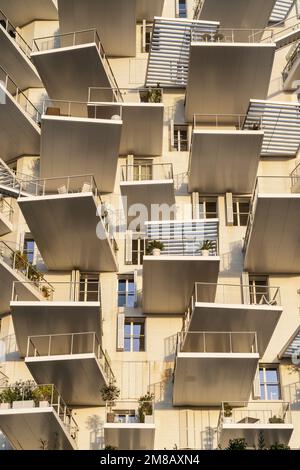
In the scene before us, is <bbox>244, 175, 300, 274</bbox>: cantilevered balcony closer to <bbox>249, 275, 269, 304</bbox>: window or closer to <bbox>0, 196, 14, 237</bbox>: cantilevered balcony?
<bbox>249, 275, 269, 304</bbox>: window

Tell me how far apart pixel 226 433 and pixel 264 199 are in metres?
6.28

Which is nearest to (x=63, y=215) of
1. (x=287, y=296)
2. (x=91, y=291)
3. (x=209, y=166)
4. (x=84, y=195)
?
(x=84, y=195)

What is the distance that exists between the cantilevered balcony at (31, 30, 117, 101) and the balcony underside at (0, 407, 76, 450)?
11693 mm

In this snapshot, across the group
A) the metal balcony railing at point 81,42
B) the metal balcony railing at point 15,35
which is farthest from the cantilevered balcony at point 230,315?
the metal balcony railing at point 15,35

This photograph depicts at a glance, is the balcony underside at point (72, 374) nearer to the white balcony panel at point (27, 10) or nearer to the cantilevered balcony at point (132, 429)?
the cantilevered balcony at point (132, 429)

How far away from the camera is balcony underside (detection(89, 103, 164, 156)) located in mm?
26500

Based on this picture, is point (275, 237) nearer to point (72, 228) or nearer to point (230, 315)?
point (230, 315)

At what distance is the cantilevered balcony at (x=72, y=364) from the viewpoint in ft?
69.3

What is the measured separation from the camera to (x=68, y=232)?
23938 mm

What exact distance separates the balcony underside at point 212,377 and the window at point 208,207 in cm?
593

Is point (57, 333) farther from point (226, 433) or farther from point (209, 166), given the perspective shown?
point (209, 166)

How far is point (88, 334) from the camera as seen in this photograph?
885 inches

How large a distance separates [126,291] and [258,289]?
Result: 376 centimetres

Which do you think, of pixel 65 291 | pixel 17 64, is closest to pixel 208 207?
pixel 65 291
